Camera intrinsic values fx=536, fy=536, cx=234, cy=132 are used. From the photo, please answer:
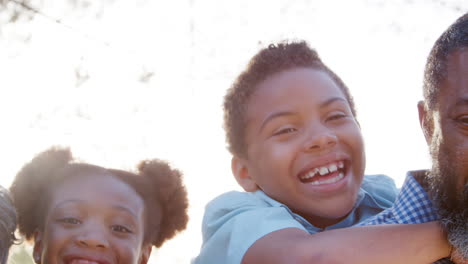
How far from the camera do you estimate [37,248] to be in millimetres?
2912

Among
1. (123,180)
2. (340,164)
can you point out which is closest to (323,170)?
(340,164)

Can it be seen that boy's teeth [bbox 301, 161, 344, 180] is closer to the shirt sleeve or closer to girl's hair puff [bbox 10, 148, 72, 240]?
the shirt sleeve

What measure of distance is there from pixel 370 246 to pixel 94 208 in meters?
1.55

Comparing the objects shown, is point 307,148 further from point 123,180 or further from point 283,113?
point 123,180

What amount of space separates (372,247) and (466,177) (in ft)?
1.38

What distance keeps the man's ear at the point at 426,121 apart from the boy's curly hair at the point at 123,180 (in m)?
1.71

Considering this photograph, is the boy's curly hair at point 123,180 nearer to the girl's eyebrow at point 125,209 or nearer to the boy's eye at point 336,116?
the girl's eyebrow at point 125,209

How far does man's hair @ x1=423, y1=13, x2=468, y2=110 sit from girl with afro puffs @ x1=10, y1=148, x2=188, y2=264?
5.59ft

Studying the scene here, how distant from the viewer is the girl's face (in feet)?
8.82

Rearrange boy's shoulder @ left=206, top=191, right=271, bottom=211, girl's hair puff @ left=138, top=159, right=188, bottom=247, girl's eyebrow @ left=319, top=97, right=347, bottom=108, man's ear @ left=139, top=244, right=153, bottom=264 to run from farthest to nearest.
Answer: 1. girl's hair puff @ left=138, top=159, right=188, bottom=247
2. man's ear @ left=139, top=244, right=153, bottom=264
3. girl's eyebrow @ left=319, top=97, right=347, bottom=108
4. boy's shoulder @ left=206, top=191, right=271, bottom=211

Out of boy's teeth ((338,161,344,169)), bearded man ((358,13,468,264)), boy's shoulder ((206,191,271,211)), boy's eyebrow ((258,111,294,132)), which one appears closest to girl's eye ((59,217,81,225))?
boy's shoulder ((206,191,271,211))

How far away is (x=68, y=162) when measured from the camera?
328cm

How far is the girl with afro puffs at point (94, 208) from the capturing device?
2.72m

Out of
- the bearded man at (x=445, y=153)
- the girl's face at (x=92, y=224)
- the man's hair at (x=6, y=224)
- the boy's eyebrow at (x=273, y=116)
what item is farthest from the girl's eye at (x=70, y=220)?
the bearded man at (x=445, y=153)
